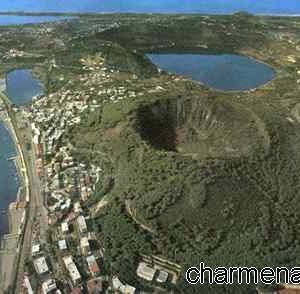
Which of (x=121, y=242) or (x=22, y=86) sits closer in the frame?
(x=121, y=242)

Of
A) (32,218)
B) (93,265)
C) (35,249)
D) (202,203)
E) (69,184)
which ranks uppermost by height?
(202,203)

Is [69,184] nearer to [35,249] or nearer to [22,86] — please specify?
[35,249]

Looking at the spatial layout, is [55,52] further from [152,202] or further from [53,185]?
[152,202]

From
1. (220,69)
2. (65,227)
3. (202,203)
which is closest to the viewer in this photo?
(202,203)

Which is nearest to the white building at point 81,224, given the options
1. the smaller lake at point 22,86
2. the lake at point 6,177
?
the lake at point 6,177

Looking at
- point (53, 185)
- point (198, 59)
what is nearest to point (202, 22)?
point (198, 59)

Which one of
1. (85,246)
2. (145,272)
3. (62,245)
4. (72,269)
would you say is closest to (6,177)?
(62,245)
